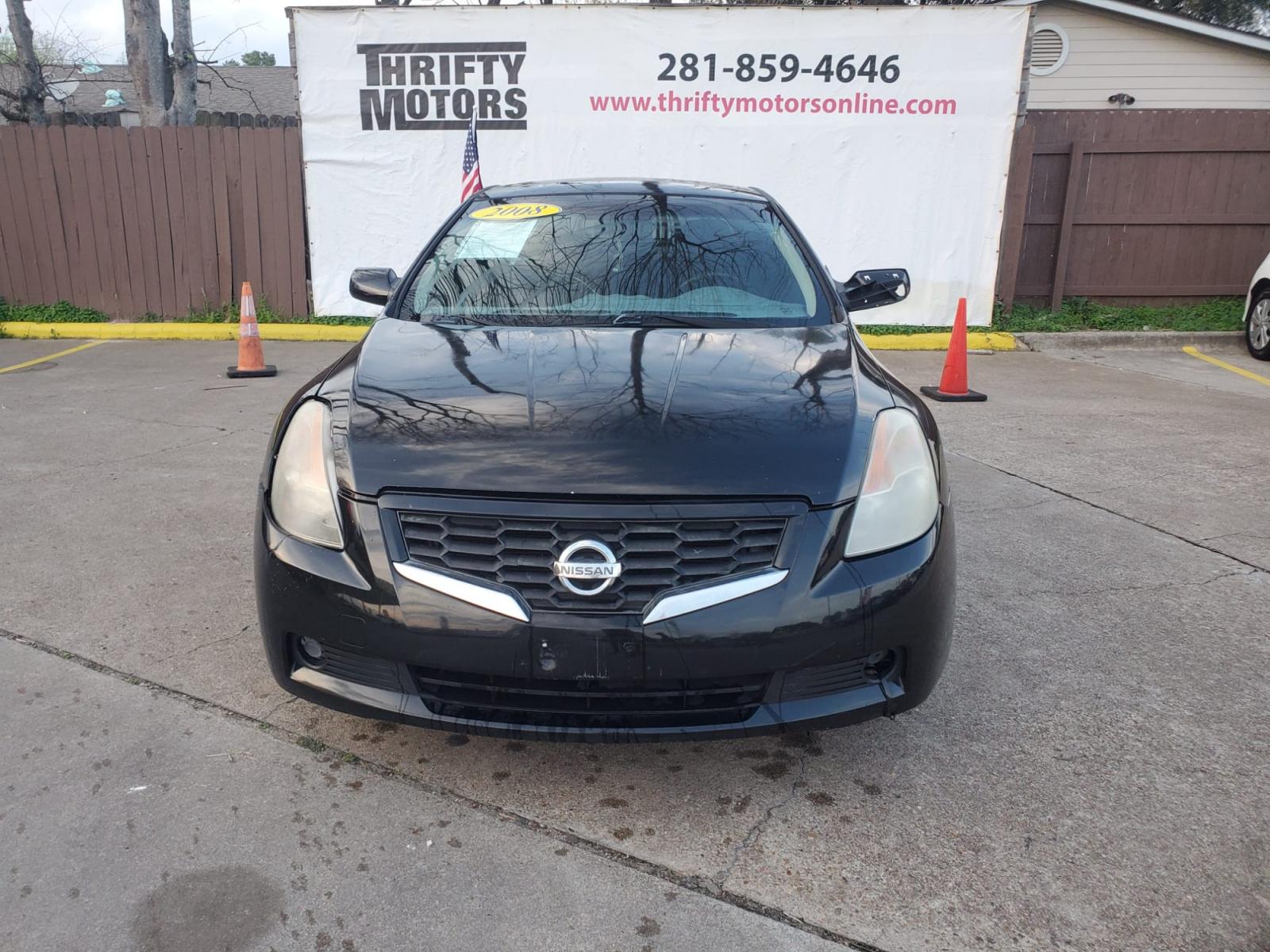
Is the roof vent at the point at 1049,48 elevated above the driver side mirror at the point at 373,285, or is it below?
above

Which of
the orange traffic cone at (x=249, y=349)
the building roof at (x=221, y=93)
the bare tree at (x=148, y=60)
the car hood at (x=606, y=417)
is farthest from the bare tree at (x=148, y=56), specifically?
the building roof at (x=221, y=93)

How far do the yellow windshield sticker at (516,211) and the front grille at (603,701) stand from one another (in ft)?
7.43

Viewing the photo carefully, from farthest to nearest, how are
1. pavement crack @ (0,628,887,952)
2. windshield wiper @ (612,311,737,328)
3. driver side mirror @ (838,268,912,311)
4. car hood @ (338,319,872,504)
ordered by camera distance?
driver side mirror @ (838,268,912,311) → windshield wiper @ (612,311,737,328) → car hood @ (338,319,872,504) → pavement crack @ (0,628,887,952)

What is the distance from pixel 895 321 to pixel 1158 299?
119 inches

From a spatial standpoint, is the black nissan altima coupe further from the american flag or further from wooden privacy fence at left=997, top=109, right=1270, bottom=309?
wooden privacy fence at left=997, top=109, right=1270, bottom=309

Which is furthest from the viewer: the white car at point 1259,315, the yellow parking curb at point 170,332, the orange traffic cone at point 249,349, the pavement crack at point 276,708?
the yellow parking curb at point 170,332

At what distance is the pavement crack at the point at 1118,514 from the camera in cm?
422

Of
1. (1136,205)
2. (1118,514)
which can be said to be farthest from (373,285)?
(1136,205)

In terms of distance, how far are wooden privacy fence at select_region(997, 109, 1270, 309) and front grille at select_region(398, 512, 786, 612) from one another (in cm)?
913

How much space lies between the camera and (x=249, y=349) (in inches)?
327

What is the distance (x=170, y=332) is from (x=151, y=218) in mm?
1350

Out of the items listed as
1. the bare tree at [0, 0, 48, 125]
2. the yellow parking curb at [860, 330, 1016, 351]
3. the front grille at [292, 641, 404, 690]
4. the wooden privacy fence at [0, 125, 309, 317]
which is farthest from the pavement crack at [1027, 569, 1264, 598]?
the bare tree at [0, 0, 48, 125]

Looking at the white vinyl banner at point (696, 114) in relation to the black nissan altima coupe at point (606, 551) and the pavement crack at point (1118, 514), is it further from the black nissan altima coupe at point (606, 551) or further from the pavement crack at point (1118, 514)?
the black nissan altima coupe at point (606, 551)

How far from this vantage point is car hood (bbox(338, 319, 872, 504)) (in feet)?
7.64
